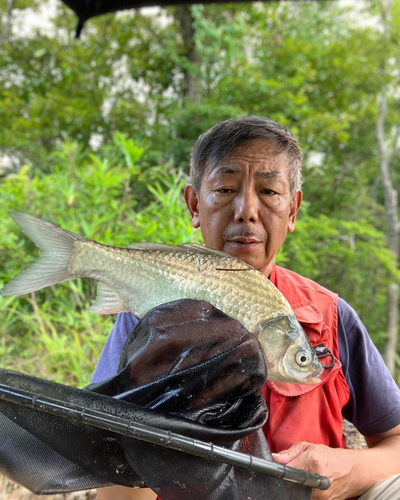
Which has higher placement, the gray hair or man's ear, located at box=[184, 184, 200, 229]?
the gray hair

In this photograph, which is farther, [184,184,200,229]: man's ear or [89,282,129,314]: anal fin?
[184,184,200,229]: man's ear

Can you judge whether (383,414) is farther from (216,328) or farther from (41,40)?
(41,40)

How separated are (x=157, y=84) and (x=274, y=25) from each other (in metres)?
3.15

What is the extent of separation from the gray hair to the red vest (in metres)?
0.41

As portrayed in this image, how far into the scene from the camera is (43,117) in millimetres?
11898

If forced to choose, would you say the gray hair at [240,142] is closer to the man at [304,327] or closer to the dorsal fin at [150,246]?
the man at [304,327]

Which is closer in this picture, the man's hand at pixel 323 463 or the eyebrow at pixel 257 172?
the man's hand at pixel 323 463

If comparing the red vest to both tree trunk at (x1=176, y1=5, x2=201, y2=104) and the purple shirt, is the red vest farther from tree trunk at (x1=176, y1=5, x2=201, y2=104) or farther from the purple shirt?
tree trunk at (x1=176, y1=5, x2=201, y2=104)

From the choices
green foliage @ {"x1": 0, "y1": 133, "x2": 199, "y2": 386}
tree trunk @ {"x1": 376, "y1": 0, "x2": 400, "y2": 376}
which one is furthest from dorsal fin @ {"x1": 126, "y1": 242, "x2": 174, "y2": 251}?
tree trunk @ {"x1": 376, "y1": 0, "x2": 400, "y2": 376}

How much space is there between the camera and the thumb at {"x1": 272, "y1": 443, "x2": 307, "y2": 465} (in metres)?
1.21

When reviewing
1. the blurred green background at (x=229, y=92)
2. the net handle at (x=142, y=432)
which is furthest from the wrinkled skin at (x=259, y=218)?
the blurred green background at (x=229, y=92)

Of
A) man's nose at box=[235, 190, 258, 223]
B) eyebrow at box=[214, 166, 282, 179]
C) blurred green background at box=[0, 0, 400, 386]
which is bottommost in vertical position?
man's nose at box=[235, 190, 258, 223]

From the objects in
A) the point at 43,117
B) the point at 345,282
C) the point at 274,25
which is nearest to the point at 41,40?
the point at 43,117

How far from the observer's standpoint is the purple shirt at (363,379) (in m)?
1.63
